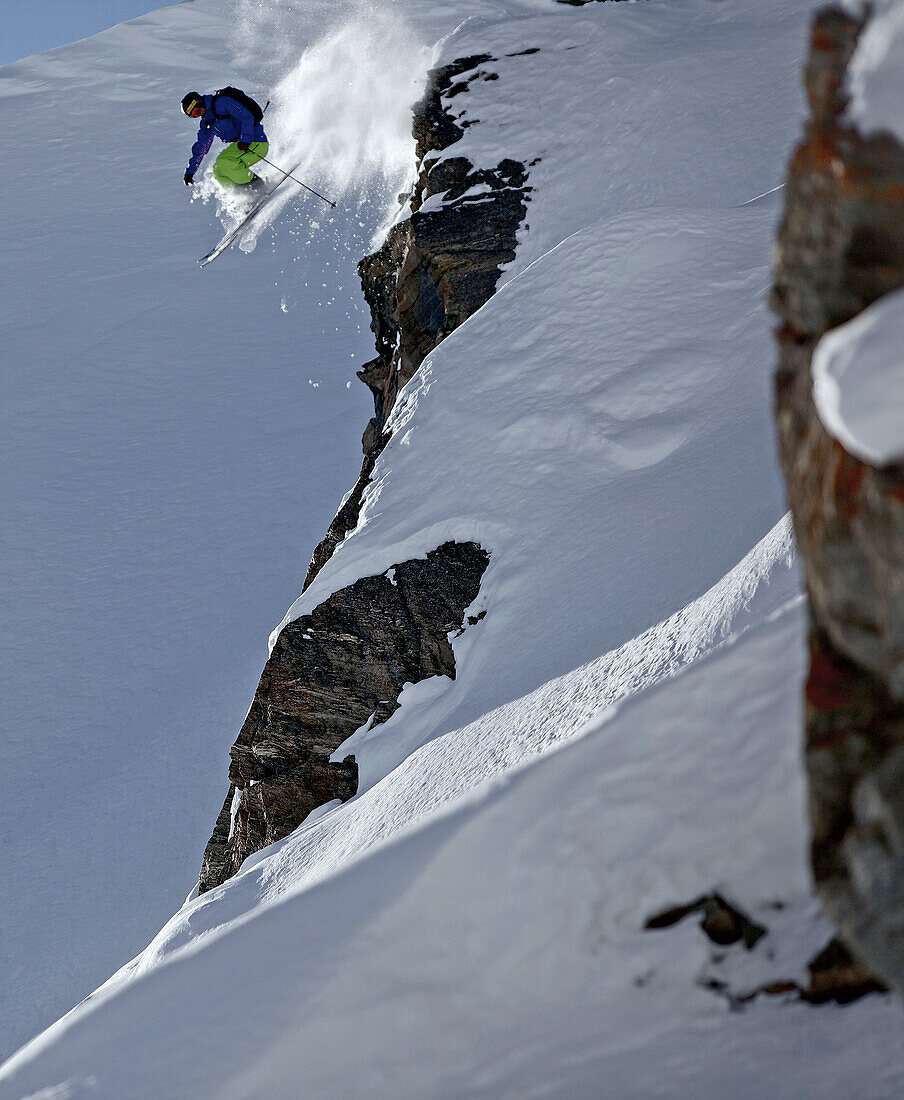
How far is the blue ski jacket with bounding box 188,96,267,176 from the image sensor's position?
10.3m

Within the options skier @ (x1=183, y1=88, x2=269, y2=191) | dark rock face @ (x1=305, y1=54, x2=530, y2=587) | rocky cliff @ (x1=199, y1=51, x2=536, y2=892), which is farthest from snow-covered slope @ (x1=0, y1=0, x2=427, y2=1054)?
rocky cliff @ (x1=199, y1=51, x2=536, y2=892)

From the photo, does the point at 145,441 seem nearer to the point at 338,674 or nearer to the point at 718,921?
the point at 338,674

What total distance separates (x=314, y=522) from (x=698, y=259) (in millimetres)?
13312

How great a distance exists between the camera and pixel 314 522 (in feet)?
57.0

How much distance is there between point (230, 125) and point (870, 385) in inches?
428

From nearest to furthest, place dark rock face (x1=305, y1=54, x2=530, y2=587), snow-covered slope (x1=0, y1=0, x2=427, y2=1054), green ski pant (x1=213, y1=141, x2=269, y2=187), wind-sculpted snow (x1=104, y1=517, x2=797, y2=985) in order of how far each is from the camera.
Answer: wind-sculpted snow (x1=104, y1=517, x2=797, y2=985) → dark rock face (x1=305, y1=54, x2=530, y2=587) → green ski pant (x1=213, y1=141, x2=269, y2=187) → snow-covered slope (x1=0, y1=0, x2=427, y2=1054)

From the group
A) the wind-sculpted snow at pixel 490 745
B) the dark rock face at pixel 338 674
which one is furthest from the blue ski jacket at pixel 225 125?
the wind-sculpted snow at pixel 490 745

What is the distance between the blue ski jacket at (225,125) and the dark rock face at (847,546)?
1024 cm

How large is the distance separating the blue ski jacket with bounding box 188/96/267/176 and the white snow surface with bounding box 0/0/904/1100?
1.54m

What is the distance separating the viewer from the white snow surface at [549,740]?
1.76 m

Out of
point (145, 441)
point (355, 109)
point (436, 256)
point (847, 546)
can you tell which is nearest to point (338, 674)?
point (436, 256)

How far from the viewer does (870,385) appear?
0.99 m

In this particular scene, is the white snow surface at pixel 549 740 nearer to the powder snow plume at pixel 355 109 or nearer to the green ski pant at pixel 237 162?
the powder snow plume at pixel 355 109

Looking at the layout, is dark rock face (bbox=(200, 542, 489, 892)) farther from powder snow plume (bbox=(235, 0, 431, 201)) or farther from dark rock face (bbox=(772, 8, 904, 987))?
powder snow plume (bbox=(235, 0, 431, 201))
